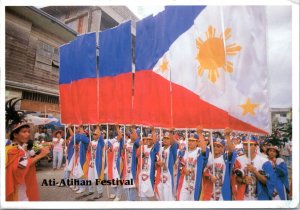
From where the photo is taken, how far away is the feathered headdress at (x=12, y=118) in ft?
14.6

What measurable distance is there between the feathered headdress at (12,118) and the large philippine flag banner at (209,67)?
1718mm

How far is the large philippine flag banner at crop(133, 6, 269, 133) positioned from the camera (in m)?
4.19

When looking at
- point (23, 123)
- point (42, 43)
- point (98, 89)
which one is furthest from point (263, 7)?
point (23, 123)

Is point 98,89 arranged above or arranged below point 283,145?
above

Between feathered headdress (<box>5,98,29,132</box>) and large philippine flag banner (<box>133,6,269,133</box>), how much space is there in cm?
172

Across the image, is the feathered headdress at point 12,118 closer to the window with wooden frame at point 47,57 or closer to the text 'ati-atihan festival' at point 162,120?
the text 'ati-atihan festival' at point 162,120

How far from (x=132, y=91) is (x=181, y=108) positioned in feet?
2.50

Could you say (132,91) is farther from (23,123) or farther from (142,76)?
(23,123)

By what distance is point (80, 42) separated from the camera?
4809 millimetres

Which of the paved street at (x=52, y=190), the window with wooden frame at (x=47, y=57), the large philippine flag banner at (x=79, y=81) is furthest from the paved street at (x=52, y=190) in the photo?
the window with wooden frame at (x=47, y=57)

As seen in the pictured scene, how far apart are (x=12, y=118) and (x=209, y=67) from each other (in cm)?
265

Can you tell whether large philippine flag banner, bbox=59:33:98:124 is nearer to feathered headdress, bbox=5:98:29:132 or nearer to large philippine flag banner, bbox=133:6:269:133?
feathered headdress, bbox=5:98:29:132

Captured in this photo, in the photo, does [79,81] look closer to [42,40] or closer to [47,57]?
[47,57]

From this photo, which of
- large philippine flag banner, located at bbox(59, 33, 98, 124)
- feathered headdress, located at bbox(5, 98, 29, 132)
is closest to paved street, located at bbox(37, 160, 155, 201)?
feathered headdress, located at bbox(5, 98, 29, 132)
